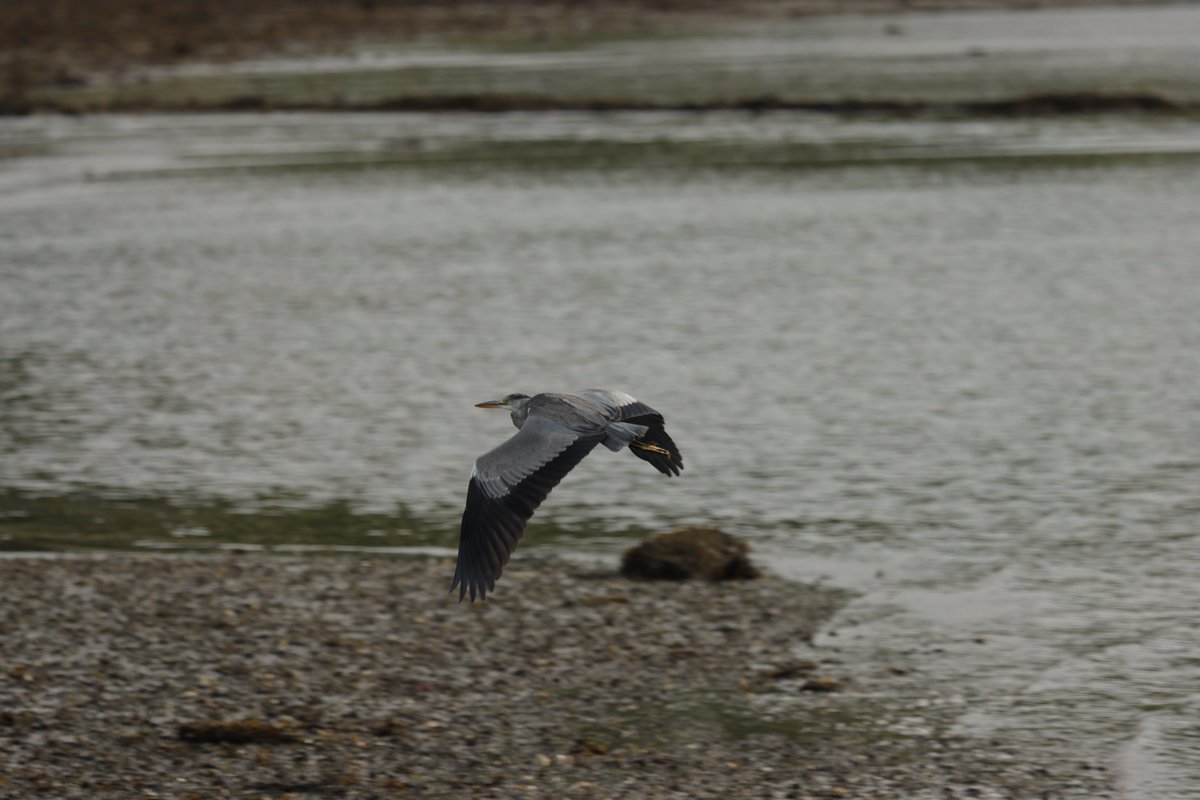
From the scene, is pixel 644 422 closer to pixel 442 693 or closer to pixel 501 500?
pixel 501 500

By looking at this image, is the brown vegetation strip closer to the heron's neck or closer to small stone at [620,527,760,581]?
small stone at [620,527,760,581]

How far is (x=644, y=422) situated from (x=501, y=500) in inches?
58.8

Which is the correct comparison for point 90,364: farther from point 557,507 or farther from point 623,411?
point 623,411

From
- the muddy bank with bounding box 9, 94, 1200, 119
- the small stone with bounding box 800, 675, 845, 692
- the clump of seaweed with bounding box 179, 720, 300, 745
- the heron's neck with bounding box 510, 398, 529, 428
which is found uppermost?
the heron's neck with bounding box 510, 398, 529, 428

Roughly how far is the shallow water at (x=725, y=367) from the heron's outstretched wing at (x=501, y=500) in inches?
151

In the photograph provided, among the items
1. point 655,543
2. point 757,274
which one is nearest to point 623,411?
point 655,543

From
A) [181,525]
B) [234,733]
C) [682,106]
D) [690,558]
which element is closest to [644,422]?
[234,733]

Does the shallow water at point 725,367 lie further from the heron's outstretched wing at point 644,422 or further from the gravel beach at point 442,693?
the heron's outstretched wing at point 644,422

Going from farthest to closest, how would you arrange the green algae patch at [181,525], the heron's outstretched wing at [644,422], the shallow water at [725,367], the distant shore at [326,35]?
the distant shore at [326,35] < the green algae patch at [181,525] < the shallow water at [725,367] < the heron's outstretched wing at [644,422]

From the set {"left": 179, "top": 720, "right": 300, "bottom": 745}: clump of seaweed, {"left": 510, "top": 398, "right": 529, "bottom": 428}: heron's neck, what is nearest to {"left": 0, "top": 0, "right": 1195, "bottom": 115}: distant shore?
{"left": 510, "top": 398, "right": 529, "bottom": 428}: heron's neck

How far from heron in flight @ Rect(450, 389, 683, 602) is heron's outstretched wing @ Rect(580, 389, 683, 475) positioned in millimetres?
183

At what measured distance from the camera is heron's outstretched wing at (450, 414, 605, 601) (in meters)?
9.33

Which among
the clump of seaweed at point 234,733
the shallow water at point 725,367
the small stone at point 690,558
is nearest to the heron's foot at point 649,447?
the clump of seaweed at point 234,733

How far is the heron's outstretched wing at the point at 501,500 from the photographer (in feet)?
30.6
